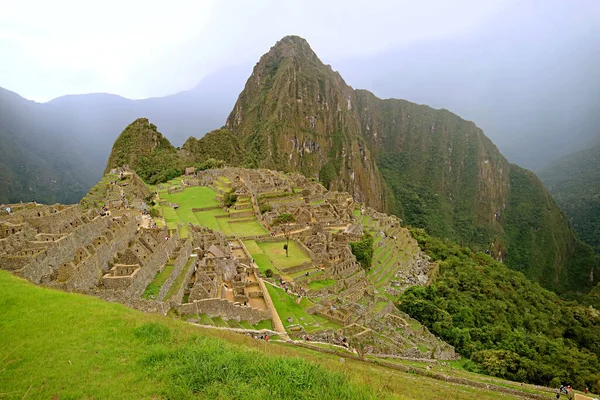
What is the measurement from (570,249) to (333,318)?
116834mm

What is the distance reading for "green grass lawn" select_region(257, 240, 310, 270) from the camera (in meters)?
27.1

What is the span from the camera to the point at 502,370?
22.0 meters

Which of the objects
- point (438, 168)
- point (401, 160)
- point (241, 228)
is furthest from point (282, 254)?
point (401, 160)

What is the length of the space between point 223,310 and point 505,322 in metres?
27.5

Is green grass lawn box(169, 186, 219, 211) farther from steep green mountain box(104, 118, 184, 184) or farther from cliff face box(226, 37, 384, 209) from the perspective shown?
cliff face box(226, 37, 384, 209)

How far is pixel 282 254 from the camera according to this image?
29.2m

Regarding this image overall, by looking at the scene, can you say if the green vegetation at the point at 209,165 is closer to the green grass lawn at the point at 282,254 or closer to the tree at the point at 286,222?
the tree at the point at 286,222

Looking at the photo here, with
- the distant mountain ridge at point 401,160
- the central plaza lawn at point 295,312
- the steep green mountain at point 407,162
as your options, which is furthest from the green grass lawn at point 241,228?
the steep green mountain at point 407,162

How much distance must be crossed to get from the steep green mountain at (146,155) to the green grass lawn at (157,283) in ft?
162

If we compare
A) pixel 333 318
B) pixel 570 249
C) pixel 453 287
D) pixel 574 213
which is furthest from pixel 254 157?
pixel 574 213

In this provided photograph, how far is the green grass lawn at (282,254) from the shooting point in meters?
27.1

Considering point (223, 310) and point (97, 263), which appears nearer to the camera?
point (97, 263)

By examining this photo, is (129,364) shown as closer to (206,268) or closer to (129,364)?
(129,364)

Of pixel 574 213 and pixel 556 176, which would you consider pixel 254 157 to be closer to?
pixel 574 213
